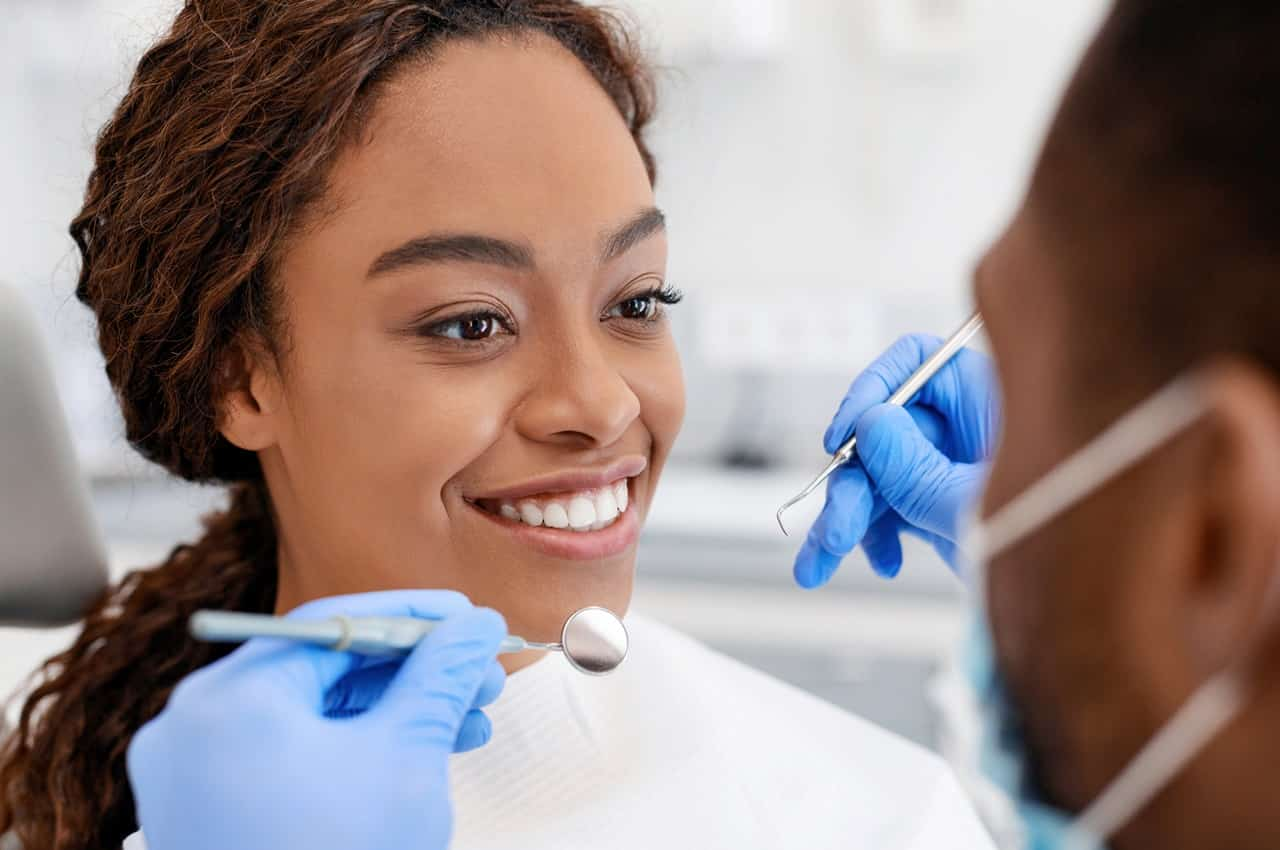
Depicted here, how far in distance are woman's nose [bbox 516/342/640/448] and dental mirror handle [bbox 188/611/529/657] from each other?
23cm

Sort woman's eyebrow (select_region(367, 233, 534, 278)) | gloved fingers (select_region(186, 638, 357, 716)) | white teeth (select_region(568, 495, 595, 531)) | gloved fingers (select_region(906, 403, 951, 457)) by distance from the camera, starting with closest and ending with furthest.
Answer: gloved fingers (select_region(186, 638, 357, 716))
woman's eyebrow (select_region(367, 233, 534, 278))
white teeth (select_region(568, 495, 595, 531))
gloved fingers (select_region(906, 403, 951, 457))

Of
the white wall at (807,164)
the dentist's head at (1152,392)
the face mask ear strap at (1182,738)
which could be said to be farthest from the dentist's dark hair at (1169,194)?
the white wall at (807,164)

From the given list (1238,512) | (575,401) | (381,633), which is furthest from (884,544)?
(1238,512)

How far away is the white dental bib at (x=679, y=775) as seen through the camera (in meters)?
1.23

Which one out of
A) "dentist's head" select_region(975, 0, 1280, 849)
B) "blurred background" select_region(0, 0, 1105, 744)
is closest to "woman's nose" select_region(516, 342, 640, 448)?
"dentist's head" select_region(975, 0, 1280, 849)

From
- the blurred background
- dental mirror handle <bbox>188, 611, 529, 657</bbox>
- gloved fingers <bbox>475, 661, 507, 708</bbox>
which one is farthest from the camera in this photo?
the blurred background

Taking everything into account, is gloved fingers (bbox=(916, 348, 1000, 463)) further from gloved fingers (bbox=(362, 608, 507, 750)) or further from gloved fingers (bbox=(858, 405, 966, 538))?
gloved fingers (bbox=(362, 608, 507, 750))

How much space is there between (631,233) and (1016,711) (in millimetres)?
662

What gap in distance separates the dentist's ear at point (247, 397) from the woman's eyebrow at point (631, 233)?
1.17ft

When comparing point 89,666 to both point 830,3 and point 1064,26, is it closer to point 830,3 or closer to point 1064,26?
point 830,3

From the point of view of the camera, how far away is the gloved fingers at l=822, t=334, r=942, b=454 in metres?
1.35

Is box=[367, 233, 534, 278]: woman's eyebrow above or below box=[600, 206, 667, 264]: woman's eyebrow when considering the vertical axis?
above

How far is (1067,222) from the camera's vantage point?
60 cm

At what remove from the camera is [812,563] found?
133cm
